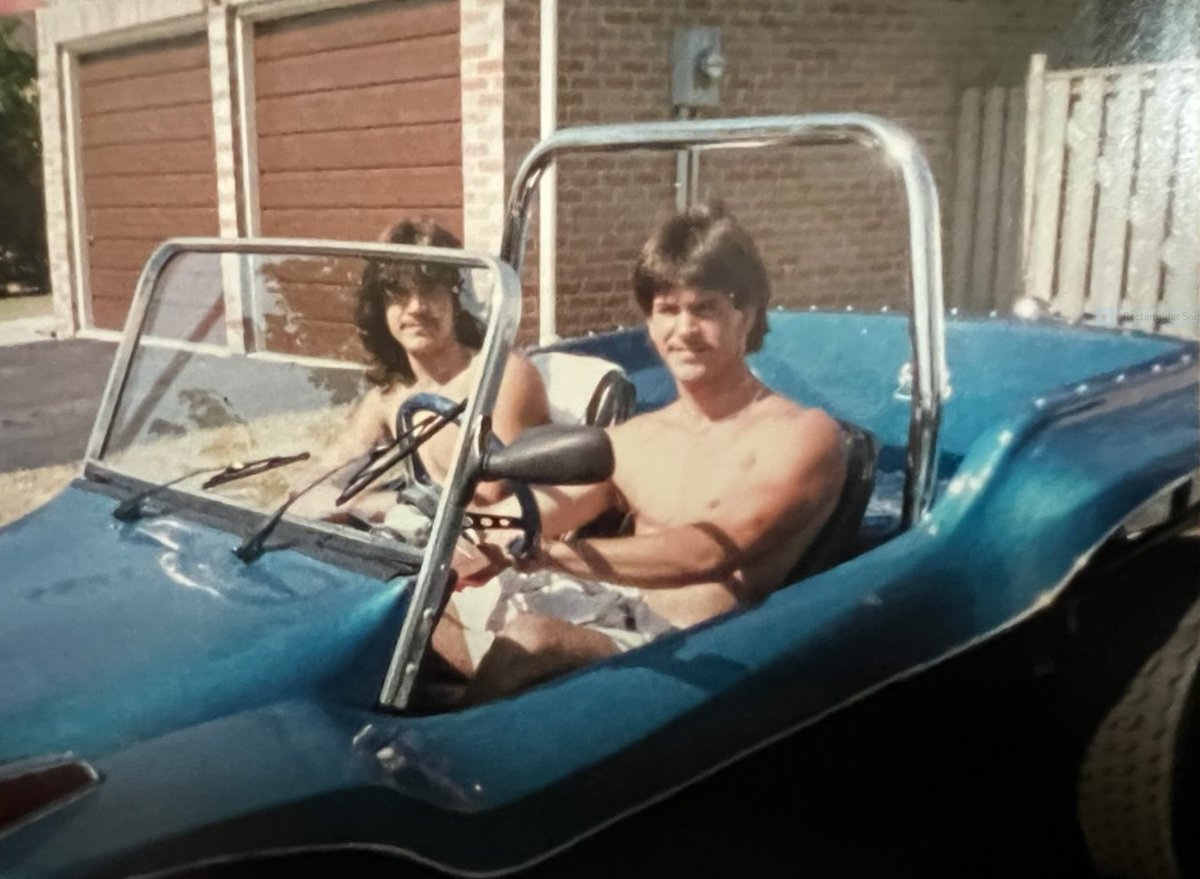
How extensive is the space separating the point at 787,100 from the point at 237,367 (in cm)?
127

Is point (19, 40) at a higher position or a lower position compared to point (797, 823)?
higher

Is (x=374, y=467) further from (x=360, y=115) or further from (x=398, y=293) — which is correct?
(x=360, y=115)

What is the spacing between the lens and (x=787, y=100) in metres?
2.40

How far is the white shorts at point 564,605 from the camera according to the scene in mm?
1463

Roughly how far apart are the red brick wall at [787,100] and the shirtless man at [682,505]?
15.5 inches

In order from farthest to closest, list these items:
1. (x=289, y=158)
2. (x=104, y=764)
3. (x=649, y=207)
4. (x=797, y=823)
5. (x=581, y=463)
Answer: (x=289, y=158) → (x=649, y=207) → (x=797, y=823) → (x=581, y=463) → (x=104, y=764)

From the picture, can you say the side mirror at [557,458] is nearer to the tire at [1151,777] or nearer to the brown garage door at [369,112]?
the tire at [1151,777]

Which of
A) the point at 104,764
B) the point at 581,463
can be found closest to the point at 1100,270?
the point at 581,463

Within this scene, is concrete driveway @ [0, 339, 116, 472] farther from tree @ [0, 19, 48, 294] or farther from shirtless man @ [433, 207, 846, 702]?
shirtless man @ [433, 207, 846, 702]

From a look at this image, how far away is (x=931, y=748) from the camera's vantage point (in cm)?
155

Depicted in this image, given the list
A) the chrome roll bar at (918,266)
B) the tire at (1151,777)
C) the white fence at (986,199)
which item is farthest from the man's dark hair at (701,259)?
the tire at (1151,777)

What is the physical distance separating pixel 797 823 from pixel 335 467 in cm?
68

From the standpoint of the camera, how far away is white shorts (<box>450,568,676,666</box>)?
1463mm

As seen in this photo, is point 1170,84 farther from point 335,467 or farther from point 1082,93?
point 335,467
